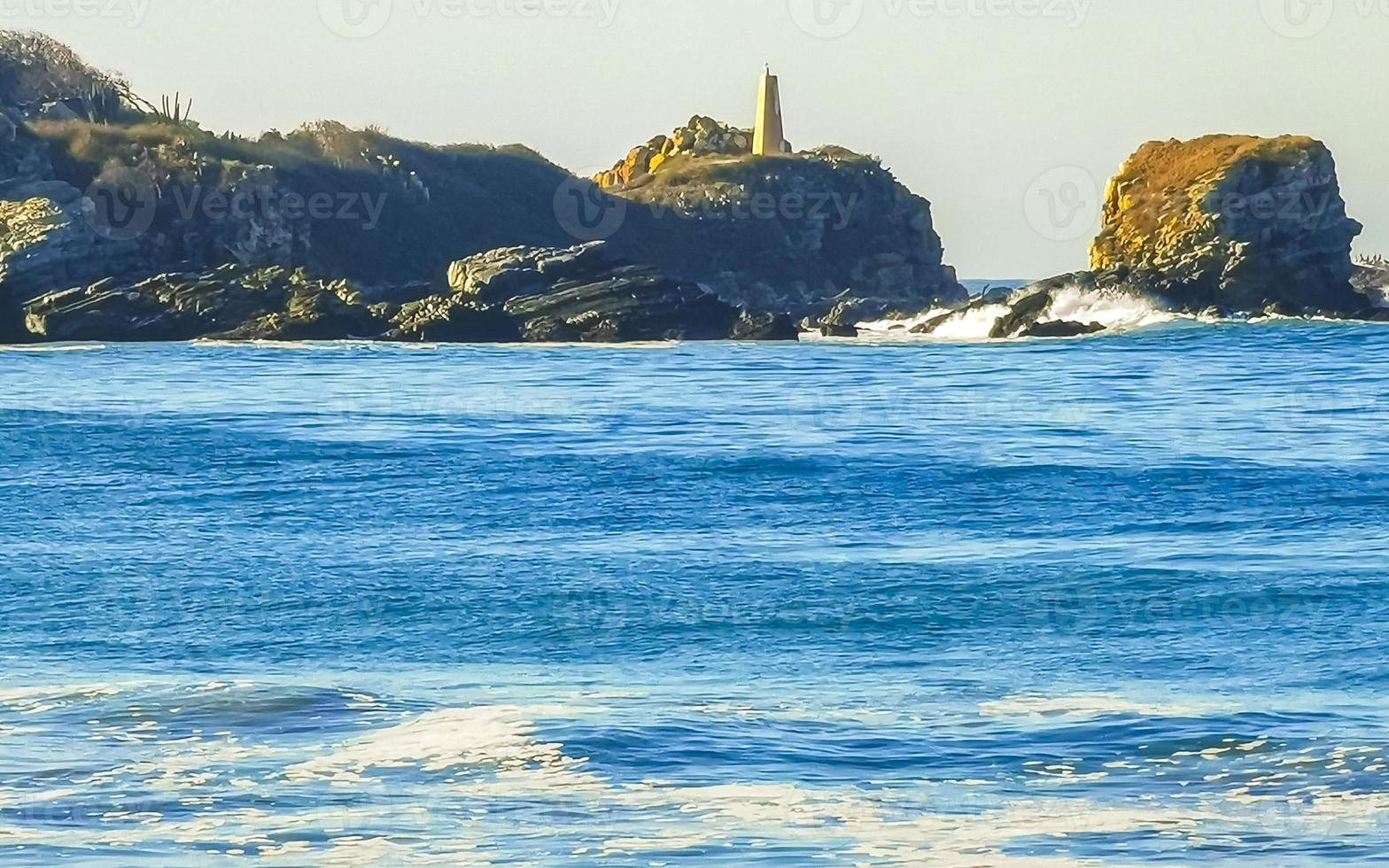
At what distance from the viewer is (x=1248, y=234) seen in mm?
77188

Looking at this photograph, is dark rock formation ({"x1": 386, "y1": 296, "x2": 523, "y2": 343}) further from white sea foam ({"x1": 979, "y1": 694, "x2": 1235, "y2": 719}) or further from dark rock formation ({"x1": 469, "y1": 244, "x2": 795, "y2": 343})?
white sea foam ({"x1": 979, "y1": 694, "x2": 1235, "y2": 719})

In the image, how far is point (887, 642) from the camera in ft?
58.7

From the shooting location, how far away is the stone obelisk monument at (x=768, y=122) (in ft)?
426

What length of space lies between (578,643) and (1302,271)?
6472 cm

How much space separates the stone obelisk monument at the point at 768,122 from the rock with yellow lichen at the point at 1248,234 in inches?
1950

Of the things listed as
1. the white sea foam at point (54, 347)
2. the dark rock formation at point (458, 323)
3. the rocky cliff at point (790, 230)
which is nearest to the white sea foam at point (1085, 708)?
the white sea foam at point (54, 347)

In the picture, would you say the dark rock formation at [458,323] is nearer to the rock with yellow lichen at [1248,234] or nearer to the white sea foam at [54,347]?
the white sea foam at [54,347]

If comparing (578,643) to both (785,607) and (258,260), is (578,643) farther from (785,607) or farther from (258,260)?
(258,260)

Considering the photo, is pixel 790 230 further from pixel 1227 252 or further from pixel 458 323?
pixel 458 323

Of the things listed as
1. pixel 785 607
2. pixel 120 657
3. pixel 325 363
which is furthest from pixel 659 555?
pixel 325 363

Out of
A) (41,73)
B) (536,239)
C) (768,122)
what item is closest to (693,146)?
(768,122)

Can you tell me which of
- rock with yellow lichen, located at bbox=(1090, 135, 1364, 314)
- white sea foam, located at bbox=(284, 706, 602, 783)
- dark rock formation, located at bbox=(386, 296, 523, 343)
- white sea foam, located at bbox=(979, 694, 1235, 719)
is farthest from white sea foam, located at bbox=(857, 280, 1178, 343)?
white sea foam, located at bbox=(284, 706, 602, 783)

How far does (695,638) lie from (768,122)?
11381 centimetres

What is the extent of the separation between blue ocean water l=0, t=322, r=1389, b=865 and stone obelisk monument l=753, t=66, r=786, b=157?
87.1 m
